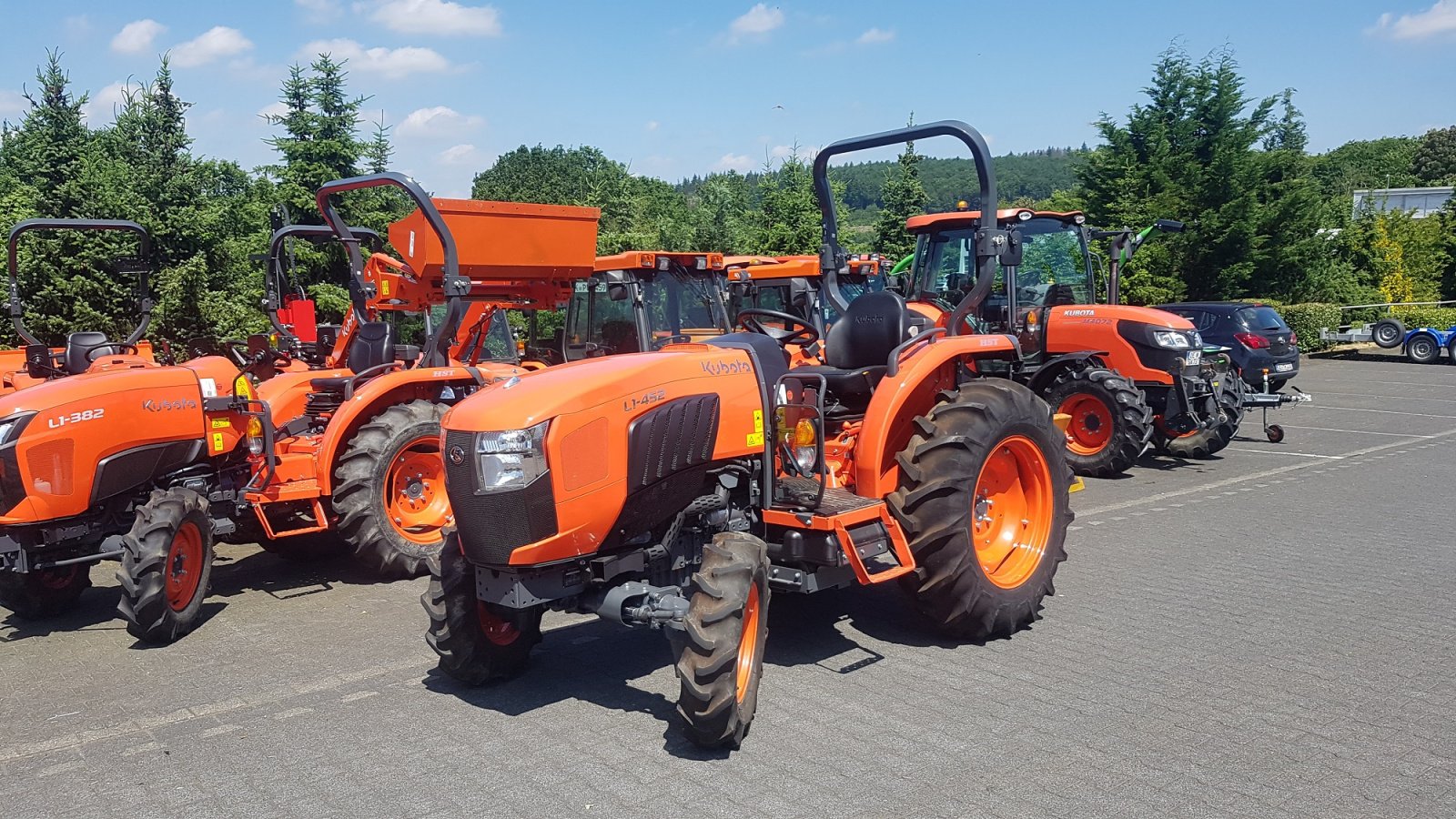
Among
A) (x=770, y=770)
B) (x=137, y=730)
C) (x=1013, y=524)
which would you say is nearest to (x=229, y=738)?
(x=137, y=730)

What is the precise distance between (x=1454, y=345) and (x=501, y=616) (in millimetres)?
25057

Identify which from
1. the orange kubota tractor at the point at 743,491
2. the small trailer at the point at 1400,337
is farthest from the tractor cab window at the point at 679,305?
the small trailer at the point at 1400,337

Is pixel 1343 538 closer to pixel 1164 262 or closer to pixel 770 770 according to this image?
pixel 770 770

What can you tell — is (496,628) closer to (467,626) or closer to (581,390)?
(467,626)

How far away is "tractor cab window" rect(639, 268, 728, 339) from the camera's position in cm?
1063

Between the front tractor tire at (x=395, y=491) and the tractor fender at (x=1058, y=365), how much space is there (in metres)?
5.56

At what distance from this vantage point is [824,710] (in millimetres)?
4336

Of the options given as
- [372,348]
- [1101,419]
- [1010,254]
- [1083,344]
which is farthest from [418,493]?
[1083,344]

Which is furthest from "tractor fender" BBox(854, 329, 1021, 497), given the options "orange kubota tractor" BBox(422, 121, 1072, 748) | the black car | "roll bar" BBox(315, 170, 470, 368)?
the black car

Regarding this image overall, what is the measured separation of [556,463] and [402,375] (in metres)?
3.58

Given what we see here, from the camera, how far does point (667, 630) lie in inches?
158

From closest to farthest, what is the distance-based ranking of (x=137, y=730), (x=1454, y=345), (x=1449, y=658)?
(x=137, y=730) → (x=1449, y=658) → (x=1454, y=345)

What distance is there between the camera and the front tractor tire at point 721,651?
3.75m

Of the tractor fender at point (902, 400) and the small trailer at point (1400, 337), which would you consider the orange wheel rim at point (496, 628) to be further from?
the small trailer at point (1400, 337)
